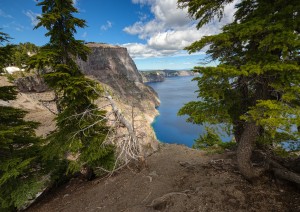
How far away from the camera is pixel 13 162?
716cm

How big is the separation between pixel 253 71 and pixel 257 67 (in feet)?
0.54

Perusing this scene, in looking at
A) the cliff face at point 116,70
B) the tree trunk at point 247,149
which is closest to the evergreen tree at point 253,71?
the tree trunk at point 247,149

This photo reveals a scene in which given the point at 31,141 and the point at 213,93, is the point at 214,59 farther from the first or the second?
the point at 31,141

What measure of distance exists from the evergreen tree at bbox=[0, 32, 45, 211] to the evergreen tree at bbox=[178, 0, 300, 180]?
7.21 metres

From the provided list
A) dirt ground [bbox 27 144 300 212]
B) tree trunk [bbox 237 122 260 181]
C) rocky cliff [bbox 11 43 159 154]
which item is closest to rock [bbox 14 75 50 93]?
rocky cliff [bbox 11 43 159 154]

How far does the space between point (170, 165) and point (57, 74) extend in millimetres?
7742

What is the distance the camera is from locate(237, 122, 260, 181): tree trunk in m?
5.52

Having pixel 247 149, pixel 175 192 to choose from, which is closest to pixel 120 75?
pixel 175 192

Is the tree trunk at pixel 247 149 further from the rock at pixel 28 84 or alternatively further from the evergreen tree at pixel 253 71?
the rock at pixel 28 84

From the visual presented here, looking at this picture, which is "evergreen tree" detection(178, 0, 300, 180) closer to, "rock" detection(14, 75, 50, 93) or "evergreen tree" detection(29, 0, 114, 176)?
"evergreen tree" detection(29, 0, 114, 176)

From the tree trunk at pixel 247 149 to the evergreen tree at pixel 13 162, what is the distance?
841 centimetres

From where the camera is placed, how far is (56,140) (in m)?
8.28

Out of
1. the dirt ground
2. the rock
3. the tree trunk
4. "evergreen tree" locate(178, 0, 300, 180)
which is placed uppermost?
the rock

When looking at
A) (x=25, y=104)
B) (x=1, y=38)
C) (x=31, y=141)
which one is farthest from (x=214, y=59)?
(x=25, y=104)
